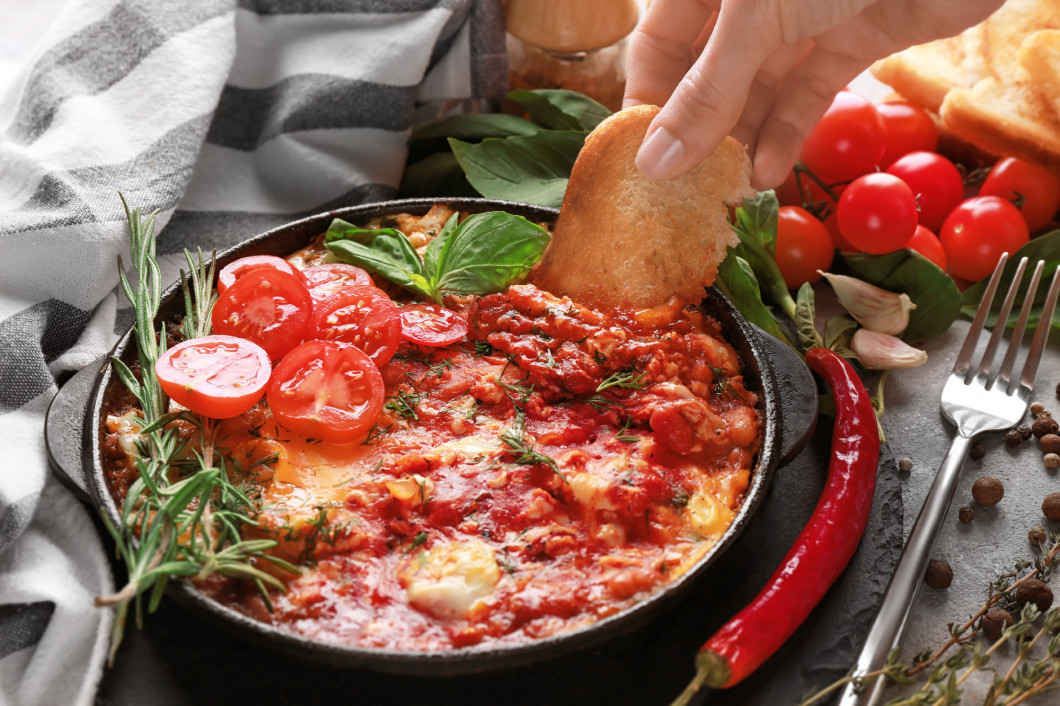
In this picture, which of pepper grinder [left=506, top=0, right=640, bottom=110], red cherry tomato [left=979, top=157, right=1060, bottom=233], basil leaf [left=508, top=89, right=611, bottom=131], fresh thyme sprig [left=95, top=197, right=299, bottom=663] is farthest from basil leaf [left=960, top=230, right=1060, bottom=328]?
fresh thyme sprig [left=95, top=197, right=299, bottom=663]

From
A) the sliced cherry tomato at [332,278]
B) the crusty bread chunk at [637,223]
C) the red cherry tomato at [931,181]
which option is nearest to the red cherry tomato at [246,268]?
the sliced cherry tomato at [332,278]

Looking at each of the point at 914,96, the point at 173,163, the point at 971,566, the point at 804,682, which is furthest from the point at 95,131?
the point at 914,96

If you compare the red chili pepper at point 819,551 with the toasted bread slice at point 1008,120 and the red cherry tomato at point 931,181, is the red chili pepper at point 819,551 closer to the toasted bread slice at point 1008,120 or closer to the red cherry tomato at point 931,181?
the red cherry tomato at point 931,181

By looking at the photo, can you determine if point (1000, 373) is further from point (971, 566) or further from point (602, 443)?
point (602, 443)

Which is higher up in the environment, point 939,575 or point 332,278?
point 332,278

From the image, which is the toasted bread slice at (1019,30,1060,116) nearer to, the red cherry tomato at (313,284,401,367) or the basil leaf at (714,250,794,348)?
the basil leaf at (714,250,794,348)

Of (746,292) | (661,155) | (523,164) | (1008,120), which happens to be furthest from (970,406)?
(523,164)

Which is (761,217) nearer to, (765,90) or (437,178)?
(765,90)
